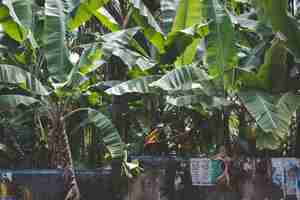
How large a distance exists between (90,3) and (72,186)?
2.76 meters

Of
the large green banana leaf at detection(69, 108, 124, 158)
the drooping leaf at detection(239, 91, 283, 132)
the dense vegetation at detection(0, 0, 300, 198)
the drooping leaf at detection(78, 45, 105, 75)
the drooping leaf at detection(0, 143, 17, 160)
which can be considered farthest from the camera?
the drooping leaf at detection(0, 143, 17, 160)

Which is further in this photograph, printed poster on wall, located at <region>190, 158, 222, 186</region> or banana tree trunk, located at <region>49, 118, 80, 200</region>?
banana tree trunk, located at <region>49, 118, 80, 200</region>

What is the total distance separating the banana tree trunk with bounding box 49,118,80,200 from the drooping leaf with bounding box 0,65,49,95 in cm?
63

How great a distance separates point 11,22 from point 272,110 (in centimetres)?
415

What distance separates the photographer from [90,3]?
764 centimetres

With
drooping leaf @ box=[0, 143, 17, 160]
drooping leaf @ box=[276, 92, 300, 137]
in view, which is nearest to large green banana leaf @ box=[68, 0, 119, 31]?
drooping leaf @ box=[0, 143, 17, 160]

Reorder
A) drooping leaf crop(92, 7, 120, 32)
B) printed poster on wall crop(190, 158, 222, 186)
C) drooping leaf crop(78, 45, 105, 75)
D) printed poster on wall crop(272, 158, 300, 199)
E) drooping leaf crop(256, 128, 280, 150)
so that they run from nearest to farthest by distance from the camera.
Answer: drooping leaf crop(256, 128, 280, 150) < printed poster on wall crop(272, 158, 300, 199) < printed poster on wall crop(190, 158, 222, 186) < drooping leaf crop(78, 45, 105, 75) < drooping leaf crop(92, 7, 120, 32)

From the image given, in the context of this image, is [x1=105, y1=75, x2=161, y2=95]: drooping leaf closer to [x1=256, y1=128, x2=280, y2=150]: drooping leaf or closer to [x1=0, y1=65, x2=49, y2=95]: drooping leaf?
[x1=0, y1=65, x2=49, y2=95]: drooping leaf

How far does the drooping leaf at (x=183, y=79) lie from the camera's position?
695 centimetres

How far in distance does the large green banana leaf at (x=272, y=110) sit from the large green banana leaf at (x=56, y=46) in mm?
2691

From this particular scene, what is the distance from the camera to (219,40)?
7047mm

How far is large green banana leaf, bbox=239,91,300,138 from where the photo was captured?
6.42 metres

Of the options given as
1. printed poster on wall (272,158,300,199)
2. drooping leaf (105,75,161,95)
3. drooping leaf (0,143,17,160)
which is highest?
drooping leaf (105,75,161,95)

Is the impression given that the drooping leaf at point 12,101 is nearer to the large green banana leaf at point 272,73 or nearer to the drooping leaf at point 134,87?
the drooping leaf at point 134,87
